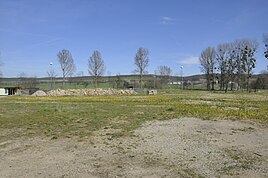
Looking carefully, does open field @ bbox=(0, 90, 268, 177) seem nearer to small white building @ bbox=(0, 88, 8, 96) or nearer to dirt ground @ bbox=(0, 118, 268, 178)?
dirt ground @ bbox=(0, 118, 268, 178)

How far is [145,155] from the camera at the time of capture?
895cm

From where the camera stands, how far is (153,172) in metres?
7.28

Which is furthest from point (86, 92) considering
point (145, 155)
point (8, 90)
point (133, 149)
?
point (145, 155)

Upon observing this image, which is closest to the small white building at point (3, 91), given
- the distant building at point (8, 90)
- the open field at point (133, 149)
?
the distant building at point (8, 90)

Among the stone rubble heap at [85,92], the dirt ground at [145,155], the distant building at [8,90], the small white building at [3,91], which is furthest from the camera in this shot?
the distant building at [8,90]

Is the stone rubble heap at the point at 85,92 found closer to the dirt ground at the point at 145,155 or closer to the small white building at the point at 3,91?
the small white building at the point at 3,91

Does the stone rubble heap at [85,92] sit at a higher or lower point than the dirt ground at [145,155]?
higher

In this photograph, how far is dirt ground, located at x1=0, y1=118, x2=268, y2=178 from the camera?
287 inches

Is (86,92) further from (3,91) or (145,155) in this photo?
(145,155)

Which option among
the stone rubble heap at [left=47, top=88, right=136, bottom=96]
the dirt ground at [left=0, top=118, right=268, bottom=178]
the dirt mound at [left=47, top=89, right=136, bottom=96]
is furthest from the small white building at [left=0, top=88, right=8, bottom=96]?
the dirt ground at [left=0, top=118, right=268, bottom=178]

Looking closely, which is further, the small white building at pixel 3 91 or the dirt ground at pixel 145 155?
the small white building at pixel 3 91

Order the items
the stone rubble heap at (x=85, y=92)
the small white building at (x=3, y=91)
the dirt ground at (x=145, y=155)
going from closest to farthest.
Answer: the dirt ground at (x=145, y=155) < the stone rubble heap at (x=85, y=92) < the small white building at (x=3, y=91)

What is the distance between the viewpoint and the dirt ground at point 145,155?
7.30 metres

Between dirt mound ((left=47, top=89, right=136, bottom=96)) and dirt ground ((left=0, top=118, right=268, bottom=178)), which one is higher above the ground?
dirt mound ((left=47, top=89, right=136, bottom=96))
